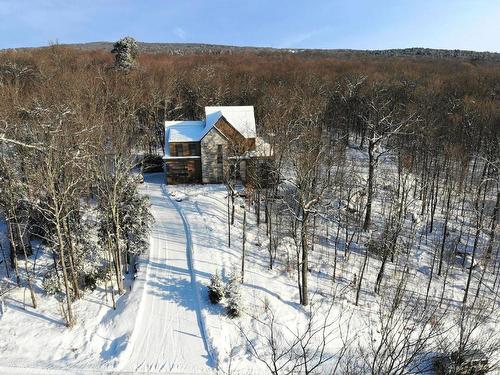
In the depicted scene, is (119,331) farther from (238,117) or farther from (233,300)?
(238,117)

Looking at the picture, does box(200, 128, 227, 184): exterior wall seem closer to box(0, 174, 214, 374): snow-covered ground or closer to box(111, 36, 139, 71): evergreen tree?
box(0, 174, 214, 374): snow-covered ground

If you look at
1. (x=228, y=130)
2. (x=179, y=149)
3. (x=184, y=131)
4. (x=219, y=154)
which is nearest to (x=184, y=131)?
(x=184, y=131)

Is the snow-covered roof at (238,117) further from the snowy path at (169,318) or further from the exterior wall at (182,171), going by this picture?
the snowy path at (169,318)

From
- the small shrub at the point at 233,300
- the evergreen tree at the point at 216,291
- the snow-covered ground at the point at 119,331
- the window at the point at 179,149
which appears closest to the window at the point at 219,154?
the window at the point at 179,149

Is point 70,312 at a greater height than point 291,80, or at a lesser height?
lesser

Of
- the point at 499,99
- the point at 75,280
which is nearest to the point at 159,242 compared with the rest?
the point at 75,280

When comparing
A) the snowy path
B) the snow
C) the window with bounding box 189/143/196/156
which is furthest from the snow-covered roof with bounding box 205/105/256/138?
the snowy path

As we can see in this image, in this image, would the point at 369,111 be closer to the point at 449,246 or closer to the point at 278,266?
the point at 449,246
